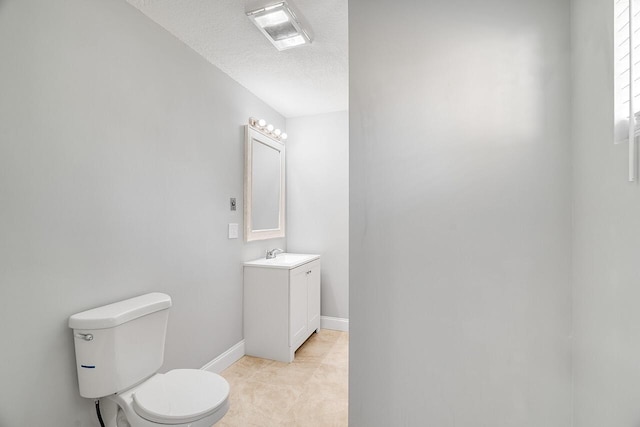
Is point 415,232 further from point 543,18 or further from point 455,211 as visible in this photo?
point 543,18

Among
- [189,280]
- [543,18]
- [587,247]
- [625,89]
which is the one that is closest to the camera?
[625,89]

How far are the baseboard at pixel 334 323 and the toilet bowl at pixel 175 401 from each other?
187 cm

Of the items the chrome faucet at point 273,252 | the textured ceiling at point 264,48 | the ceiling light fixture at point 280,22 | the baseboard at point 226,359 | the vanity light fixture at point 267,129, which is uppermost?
the textured ceiling at point 264,48

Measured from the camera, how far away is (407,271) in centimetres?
108

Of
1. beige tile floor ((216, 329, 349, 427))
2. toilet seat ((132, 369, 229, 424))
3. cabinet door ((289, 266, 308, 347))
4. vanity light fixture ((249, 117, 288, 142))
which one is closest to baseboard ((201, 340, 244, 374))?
beige tile floor ((216, 329, 349, 427))

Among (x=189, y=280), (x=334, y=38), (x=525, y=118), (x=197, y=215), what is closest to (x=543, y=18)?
(x=525, y=118)

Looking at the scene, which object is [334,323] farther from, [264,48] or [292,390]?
[264,48]

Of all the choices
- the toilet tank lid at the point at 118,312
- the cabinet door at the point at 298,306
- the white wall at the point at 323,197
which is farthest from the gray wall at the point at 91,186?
the white wall at the point at 323,197

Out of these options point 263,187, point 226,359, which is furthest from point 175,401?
point 263,187

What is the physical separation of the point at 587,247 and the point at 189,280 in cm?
207

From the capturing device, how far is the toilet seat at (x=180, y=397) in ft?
3.95

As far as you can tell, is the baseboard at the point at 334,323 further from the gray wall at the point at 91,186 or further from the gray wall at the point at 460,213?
the gray wall at the point at 460,213

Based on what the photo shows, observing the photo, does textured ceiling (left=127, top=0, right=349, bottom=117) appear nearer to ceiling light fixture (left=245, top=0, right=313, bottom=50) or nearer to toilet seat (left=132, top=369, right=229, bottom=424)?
ceiling light fixture (left=245, top=0, right=313, bottom=50)

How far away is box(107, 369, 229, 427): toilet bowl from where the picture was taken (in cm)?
120
